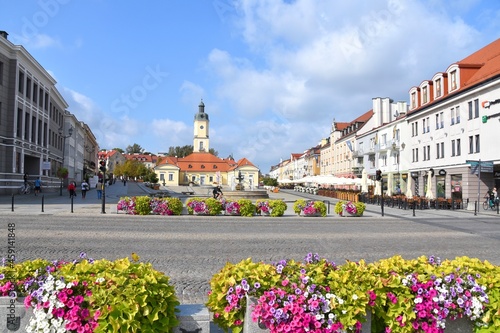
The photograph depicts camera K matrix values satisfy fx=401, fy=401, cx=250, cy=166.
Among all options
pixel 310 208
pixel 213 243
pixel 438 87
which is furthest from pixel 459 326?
pixel 438 87

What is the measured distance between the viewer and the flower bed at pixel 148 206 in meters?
23.3

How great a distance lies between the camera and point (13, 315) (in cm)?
360

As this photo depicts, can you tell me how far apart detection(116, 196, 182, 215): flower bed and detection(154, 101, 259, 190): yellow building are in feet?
292

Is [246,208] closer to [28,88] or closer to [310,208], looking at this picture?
[310,208]

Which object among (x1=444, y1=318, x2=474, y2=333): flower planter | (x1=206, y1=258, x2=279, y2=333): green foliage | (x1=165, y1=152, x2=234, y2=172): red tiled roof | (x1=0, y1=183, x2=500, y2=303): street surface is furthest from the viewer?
(x1=165, y1=152, x2=234, y2=172): red tiled roof

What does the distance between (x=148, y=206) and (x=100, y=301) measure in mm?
20537

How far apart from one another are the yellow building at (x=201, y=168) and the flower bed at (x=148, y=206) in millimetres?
89017

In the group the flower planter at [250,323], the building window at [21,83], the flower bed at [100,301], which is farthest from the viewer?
the building window at [21,83]

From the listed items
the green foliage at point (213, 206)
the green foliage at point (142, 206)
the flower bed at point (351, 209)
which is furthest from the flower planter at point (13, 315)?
the flower bed at point (351, 209)

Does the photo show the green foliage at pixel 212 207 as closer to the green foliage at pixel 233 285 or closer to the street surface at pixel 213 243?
the street surface at pixel 213 243

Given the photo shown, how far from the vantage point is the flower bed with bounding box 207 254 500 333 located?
3.51 metres

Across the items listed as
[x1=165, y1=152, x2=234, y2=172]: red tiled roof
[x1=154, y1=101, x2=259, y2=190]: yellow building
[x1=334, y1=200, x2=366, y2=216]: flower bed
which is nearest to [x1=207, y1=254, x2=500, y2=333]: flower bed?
[x1=334, y1=200, x2=366, y2=216]: flower bed

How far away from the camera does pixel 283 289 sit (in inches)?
145

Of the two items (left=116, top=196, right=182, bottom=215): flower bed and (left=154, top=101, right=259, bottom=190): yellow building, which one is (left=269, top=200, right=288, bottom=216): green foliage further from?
(left=154, top=101, right=259, bottom=190): yellow building
